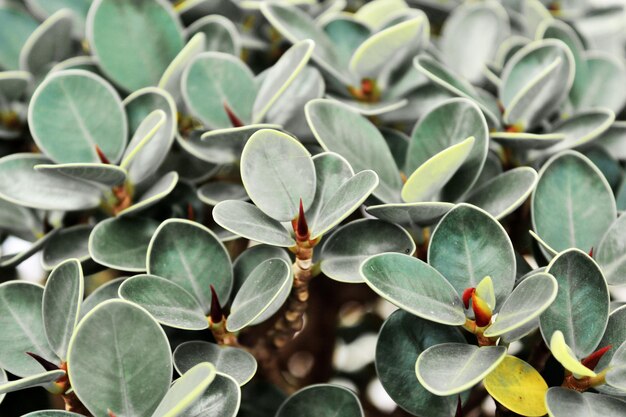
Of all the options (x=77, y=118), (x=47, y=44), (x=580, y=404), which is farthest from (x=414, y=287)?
(x=47, y=44)

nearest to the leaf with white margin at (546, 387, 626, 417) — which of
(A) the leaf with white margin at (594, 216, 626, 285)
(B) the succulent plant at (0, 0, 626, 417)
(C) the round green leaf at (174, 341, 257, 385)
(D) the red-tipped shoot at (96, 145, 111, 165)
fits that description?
(B) the succulent plant at (0, 0, 626, 417)

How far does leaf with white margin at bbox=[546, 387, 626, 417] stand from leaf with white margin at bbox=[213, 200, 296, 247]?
0.23m

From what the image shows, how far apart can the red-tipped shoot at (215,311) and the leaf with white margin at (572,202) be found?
0.29 metres

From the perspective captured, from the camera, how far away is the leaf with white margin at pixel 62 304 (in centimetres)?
54

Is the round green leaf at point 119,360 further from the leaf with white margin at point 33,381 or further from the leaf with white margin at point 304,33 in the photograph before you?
the leaf with white margin at point 304,33

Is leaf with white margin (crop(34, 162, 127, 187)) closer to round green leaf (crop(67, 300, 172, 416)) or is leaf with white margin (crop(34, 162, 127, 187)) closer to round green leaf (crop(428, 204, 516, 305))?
round green leaf (crop(67, 300, 172, 416))

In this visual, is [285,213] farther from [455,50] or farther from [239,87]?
[455,50]

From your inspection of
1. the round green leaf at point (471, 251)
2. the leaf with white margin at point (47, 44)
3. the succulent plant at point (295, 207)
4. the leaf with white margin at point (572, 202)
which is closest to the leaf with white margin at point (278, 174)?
the succulent plant at point (295, 207)

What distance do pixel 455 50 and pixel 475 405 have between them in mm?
448

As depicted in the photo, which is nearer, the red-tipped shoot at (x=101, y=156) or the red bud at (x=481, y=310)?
the red bud at (x=481, y=310)

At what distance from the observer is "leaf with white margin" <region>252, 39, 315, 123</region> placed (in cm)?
63

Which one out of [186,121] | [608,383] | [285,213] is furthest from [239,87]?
[608,383]

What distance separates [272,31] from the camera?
2.88 feet

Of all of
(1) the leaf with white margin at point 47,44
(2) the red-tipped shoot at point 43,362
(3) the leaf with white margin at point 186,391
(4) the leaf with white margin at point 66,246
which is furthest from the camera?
(1) the leaf with white margin at point 47,44
